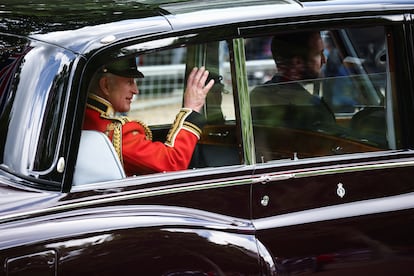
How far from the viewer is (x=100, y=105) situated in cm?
350

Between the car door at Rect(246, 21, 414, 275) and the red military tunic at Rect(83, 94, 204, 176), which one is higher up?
the red military tunic at Rect(83, 94, 204, 176)

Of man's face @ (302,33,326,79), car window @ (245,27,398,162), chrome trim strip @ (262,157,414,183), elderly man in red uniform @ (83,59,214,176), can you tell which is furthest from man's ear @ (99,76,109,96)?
man's face @ (302,33,326,79)

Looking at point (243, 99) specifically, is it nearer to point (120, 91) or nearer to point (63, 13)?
point (120, 91)

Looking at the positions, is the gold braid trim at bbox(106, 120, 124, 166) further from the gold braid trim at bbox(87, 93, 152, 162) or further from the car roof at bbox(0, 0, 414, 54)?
the car roof at bbox(0, 0, 414, 54)

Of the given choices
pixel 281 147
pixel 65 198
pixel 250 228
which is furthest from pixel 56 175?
pixel 281 147

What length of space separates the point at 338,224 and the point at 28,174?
49.2 inches

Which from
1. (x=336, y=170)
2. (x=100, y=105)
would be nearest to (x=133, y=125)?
(x=100, y=105)

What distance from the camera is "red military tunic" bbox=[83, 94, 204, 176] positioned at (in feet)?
11.5

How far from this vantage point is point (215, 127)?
3.87 m

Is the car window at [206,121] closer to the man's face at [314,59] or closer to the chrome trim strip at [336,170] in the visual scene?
the chrome trim strip at [336,170]

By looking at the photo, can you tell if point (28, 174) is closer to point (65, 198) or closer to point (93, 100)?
point (65, 198)

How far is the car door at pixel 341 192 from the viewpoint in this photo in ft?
11.5

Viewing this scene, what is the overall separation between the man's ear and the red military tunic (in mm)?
32

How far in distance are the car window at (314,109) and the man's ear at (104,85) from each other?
0.61 m
